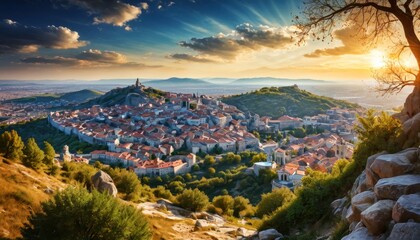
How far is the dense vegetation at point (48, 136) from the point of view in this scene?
86.1 metres

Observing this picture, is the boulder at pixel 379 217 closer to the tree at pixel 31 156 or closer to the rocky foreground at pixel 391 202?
the rocky foreground at pixel 391 202

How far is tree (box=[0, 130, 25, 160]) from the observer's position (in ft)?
73.6

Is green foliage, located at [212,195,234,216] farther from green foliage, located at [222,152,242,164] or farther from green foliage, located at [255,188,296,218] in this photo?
green foliage, located at [222,152,242,164]

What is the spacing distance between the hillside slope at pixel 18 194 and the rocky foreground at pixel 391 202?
35.0 ft

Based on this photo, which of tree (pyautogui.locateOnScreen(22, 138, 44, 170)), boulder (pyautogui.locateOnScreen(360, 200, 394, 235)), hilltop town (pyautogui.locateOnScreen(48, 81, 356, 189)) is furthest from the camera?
hilltop town (pyautogui.locateOnScreen(48, 81, 356, 189))

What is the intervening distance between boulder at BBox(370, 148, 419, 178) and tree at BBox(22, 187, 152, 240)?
8.54 meters

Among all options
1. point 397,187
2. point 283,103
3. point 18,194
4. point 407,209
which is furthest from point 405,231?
point 283,103

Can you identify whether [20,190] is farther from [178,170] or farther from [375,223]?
[178,170]

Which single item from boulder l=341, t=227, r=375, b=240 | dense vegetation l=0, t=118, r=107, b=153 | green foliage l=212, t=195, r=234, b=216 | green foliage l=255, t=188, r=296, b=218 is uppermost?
boulder l=341, t=227, r=375, b=240

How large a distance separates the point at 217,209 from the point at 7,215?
19150mm

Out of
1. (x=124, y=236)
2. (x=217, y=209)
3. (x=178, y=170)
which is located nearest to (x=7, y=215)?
(x=124, y=236)

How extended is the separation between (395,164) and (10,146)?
24150 millimetres

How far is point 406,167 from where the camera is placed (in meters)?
7.46

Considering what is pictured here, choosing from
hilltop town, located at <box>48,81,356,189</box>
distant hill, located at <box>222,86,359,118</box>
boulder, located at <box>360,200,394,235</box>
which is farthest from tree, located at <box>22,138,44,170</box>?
distant hill, located at <box>222,86,359,118</box>
